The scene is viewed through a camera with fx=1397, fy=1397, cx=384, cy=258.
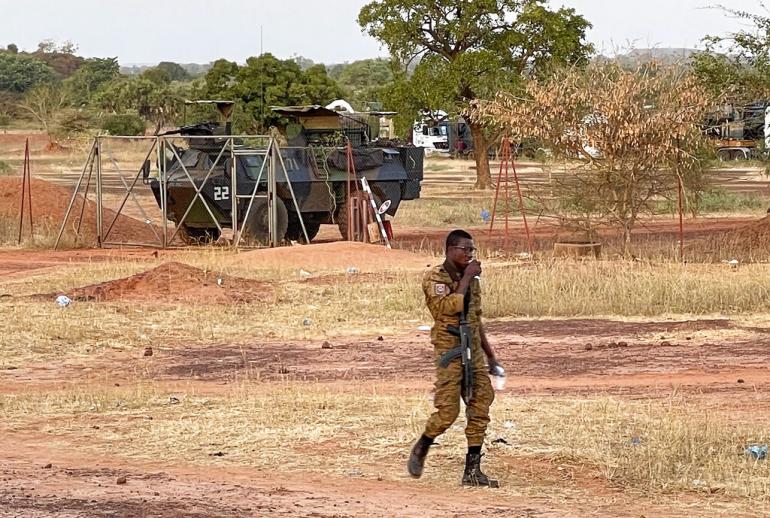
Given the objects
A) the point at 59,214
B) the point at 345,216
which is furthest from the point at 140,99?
the point at 345,216

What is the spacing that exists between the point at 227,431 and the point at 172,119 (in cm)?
5721

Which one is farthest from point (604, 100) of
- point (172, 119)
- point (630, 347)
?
point (172, 119)

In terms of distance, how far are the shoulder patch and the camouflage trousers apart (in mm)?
351

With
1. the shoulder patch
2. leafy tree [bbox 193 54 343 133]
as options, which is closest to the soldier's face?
the shoulder patch

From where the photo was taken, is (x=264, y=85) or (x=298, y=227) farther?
(x=264, y=85)

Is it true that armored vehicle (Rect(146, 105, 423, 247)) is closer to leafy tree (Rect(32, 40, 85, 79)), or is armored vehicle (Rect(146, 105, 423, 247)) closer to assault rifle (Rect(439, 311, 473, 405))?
assault rifle (Rect(439, 311, 473, 405))

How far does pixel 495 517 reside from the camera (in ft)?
24.0

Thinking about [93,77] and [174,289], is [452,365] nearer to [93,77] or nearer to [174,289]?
[174,289]

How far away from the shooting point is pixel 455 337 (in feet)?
26.2

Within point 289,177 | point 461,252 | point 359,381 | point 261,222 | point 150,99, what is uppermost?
point 150,99

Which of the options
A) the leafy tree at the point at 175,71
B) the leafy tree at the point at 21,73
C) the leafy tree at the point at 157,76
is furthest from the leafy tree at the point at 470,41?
the leafy tree at the point at 175,71

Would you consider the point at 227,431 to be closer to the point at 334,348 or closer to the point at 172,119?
the point at 334,348

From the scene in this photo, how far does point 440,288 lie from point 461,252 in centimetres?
24

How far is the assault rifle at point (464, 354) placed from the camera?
7.91 metres
